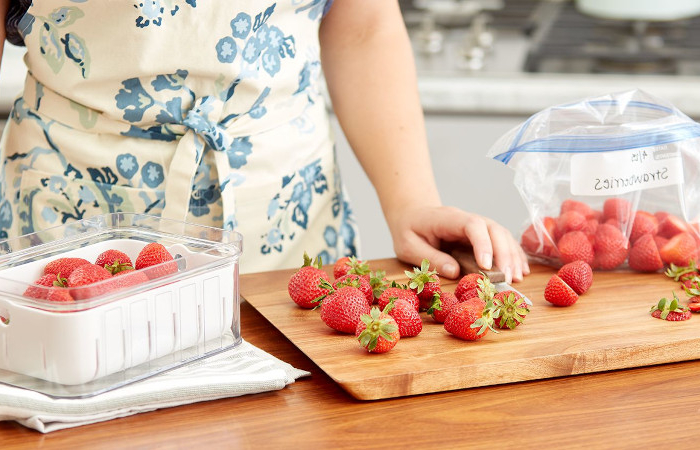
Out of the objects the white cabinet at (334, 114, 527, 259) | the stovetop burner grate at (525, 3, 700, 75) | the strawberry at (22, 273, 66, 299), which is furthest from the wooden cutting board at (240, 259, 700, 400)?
the stovetop burner grate at (525, 3, 700, 75)

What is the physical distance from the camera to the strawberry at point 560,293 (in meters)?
0.95

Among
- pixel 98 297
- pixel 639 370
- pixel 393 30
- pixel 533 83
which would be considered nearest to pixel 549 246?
pixel 639 370

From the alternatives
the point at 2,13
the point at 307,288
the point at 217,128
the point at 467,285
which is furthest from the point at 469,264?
the point at 2,13

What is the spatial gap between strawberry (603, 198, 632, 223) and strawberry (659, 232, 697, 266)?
6cm

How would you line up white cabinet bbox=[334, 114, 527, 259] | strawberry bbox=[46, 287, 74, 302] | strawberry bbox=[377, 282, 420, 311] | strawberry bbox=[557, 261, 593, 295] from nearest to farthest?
strawberry bbox=[46, 287, 74, 302], strawberry bbox=[377, 282, 420, 311], strawberry bbox=[557, 261, 593, 295], white cabinet bbox=[334, 114, 527, 259]

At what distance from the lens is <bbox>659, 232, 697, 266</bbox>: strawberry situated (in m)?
1.08

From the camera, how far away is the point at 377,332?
785 mm

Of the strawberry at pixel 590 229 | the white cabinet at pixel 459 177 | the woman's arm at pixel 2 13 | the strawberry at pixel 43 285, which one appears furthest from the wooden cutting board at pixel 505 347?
the white cabinet at pixel 459 177

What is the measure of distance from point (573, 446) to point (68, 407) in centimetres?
38

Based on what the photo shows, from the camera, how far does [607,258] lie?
109 centimetres

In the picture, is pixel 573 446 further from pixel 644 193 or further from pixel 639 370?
pixel 644 193

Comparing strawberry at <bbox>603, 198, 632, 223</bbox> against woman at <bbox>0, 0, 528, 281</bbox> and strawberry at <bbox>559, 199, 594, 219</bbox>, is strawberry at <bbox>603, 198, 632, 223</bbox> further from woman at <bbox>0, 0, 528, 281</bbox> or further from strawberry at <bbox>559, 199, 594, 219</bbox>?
woman at <bbox>0, 0, 528, 281</bbox>

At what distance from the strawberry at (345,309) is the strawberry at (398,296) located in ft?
0.08

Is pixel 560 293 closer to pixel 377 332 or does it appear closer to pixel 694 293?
pixel 694 293
